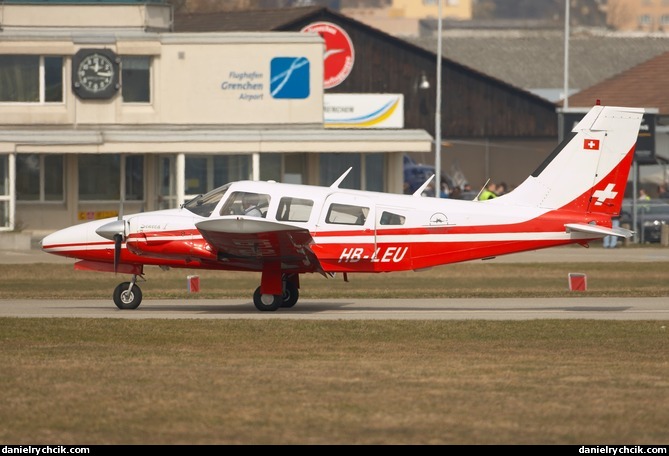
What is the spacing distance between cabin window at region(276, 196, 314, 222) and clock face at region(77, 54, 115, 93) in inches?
878

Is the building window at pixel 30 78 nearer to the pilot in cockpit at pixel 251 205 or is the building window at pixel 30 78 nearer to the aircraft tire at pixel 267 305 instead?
the aircraft tire at pixel 267 305

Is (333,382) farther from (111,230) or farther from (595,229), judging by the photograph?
(111,230)

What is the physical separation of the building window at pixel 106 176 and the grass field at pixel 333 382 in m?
23.3

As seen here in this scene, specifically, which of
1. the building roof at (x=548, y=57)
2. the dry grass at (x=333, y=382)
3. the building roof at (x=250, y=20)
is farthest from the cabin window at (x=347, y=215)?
the building roof at (x=548, y=57)

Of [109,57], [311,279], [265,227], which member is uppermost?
[109,57]

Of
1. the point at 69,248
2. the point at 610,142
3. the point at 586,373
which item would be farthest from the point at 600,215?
the point at 69,248

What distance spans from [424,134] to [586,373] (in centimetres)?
2984

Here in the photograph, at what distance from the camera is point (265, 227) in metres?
19.6

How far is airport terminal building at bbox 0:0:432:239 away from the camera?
4119 centimetres

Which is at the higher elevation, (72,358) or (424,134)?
(424,134)

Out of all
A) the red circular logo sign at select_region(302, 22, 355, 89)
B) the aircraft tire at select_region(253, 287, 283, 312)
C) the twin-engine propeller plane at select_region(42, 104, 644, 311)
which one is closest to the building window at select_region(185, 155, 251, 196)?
the aircraft tire at select_region(253, 287, 283, 312)

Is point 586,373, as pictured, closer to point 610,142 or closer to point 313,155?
point 610,142
